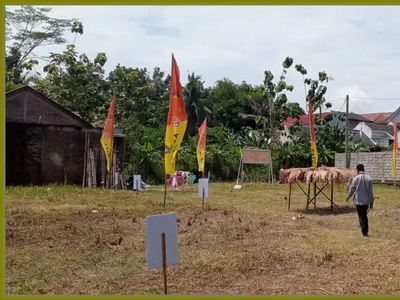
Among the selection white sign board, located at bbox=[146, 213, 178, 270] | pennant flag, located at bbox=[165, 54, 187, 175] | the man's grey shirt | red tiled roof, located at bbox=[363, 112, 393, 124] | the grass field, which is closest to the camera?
white sign board, located at bbox=[146, 213, 178, 270]

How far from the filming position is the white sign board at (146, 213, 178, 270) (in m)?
5.73

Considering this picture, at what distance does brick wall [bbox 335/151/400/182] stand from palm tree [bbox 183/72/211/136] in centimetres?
1924

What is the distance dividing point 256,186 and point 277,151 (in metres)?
8.79

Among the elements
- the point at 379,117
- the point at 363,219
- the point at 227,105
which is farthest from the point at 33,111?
the point at 379,117

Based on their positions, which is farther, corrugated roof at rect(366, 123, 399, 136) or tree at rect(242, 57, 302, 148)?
→ corrugated roof at rect(366, 123, 399, 136)

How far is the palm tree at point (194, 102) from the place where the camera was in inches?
2003

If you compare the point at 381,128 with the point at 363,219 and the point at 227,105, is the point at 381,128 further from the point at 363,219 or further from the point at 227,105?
the point at 363,219

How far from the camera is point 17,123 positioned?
81.6 feet

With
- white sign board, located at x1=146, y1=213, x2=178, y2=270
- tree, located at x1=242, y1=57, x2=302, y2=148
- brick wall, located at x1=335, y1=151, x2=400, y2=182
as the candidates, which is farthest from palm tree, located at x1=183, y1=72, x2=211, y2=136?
white sign board, located at x1=146, y1=213, x2=178, y2=270

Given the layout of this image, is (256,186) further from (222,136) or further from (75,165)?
(222,136)

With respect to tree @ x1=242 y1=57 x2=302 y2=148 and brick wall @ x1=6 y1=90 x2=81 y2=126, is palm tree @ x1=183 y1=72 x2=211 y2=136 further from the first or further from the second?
brick wall @ x1=6 y1=90 x2=81 y2=126

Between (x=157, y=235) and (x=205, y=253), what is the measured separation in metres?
3.35

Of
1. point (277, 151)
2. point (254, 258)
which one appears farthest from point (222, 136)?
point (254, 258)

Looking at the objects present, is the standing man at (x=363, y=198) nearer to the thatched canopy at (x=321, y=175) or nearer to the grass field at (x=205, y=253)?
the grass field at (x=205, y=253)
